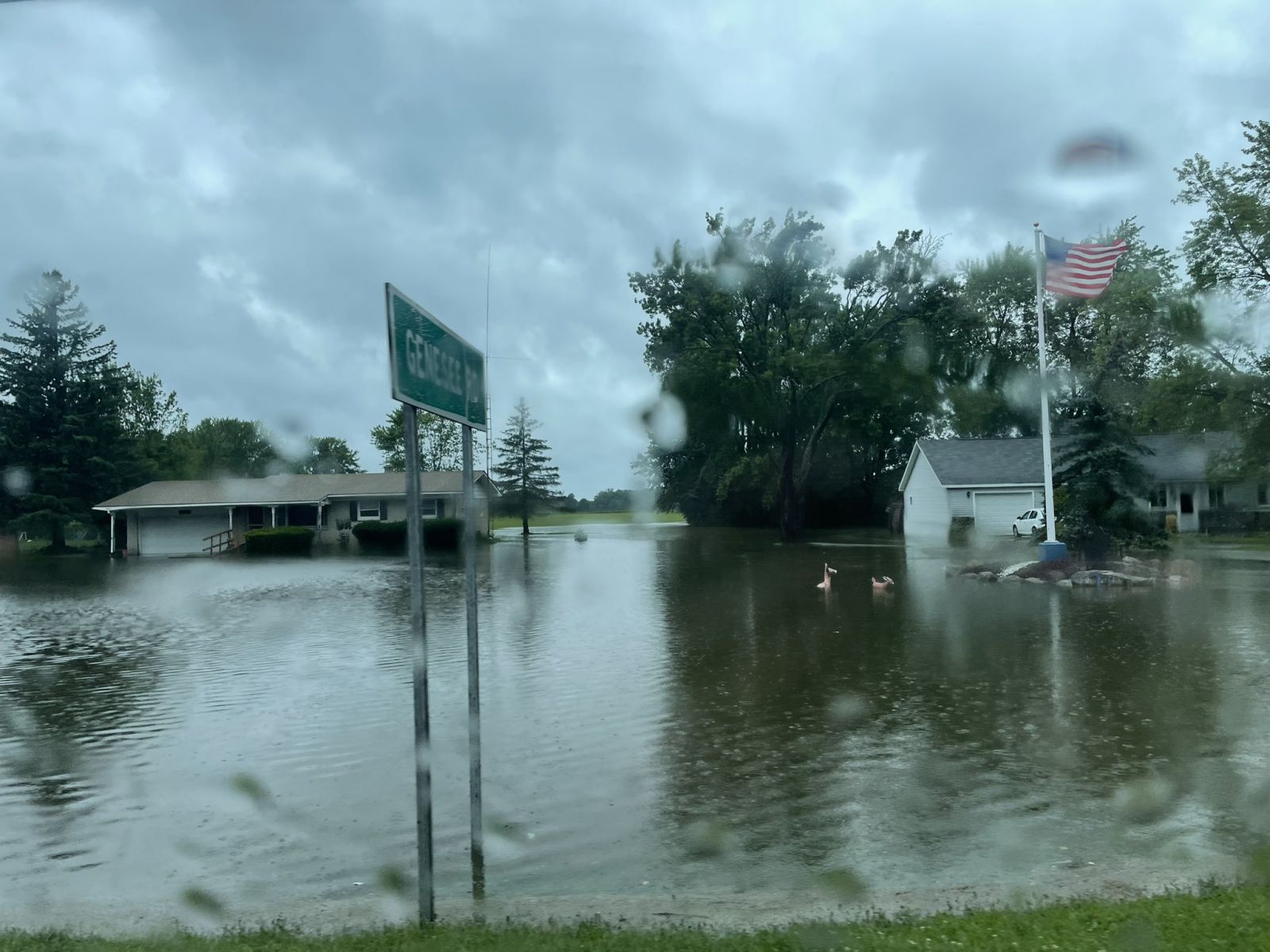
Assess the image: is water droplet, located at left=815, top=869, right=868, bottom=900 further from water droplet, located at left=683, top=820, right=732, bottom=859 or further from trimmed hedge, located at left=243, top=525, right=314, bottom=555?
trimmed hedge, located at left=243, top=525, right=314, bottom=555

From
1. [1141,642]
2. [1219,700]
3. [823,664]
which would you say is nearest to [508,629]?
[823,664]

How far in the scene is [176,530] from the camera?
51.2 m

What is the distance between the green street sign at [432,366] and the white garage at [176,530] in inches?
1926

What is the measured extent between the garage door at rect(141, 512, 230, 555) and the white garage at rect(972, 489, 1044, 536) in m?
34.5

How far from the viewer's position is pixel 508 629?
56.9 feet

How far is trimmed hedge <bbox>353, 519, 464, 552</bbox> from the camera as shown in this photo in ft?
157

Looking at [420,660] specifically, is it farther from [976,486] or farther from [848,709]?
[976,486]

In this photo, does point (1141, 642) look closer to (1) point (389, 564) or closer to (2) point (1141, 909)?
(2) point (1141, 909)

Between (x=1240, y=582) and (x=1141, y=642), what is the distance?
9938 millimetres

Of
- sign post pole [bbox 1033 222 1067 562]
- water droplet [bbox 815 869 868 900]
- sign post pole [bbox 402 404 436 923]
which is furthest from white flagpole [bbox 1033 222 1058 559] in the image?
sign post pole [bbox 402 404 436 923]

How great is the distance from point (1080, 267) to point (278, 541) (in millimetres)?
35905

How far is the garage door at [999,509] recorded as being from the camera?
4634cm

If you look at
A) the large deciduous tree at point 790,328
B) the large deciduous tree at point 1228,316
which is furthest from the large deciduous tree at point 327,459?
the large deciduous tree at point 1228,316

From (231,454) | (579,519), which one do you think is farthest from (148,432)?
(579,519)
